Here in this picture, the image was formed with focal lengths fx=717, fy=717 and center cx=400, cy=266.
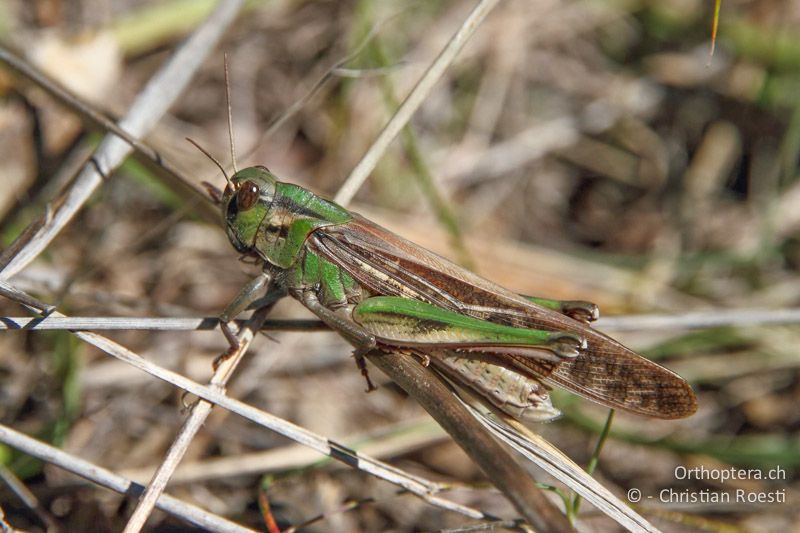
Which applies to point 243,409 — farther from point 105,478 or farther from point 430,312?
point 430,312

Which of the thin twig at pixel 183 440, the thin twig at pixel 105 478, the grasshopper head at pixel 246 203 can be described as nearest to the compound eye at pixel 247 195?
the grasshopper head at pixel 246 203

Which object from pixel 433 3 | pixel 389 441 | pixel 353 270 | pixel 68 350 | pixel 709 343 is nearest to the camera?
pixel 353 270

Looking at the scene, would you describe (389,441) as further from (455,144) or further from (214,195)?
(455,144)

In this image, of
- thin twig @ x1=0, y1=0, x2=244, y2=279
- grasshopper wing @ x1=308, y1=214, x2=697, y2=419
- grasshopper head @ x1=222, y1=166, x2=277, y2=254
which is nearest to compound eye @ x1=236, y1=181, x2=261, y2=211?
grasshopper head @ x1=222, y1=166, x2=277, y2=254

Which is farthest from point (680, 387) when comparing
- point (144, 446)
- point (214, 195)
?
point (144, 446)

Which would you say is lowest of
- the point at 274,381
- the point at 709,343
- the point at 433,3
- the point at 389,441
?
the point at 389,441

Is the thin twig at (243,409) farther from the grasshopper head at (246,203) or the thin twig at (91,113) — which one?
the thin twig at (91,113)
